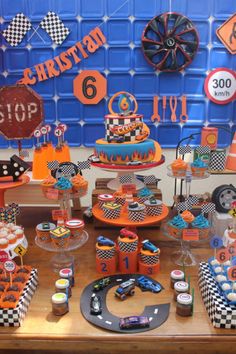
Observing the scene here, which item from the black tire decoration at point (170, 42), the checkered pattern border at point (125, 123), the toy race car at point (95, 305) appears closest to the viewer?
the toy race car at point (95, 305)

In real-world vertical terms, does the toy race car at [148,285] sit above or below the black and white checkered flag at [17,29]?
below

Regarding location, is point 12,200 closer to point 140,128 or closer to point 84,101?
point 140,128

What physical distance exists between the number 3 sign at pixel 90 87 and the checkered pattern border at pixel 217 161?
48.7 inches

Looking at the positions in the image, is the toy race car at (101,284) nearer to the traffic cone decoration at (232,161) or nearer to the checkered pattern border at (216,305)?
the checkered pattern border at (216,305)

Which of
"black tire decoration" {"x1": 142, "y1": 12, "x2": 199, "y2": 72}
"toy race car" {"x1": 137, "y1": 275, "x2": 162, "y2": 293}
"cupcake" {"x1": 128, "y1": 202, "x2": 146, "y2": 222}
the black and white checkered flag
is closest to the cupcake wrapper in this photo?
"cupcake" {"x1": 128, "y1": 202, "x2": 146, "y2": 222}

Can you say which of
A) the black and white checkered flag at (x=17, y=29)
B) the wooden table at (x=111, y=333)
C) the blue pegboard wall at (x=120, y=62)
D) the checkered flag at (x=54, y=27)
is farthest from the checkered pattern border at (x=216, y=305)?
the black and white checkered flag at (x=17, y=29)

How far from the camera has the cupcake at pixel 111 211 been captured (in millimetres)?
1775

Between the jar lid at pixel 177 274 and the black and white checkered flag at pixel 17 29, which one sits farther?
the black and white checkered flag at pixel 17 29

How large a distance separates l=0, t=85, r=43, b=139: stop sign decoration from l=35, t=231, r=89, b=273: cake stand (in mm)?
887

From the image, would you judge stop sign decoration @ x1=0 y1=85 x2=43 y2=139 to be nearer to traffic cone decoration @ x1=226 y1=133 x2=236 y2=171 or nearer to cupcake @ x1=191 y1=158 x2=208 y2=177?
cupcake @ x1=191 y1=158 x2=208 y2=177

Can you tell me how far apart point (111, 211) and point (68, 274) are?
420mm

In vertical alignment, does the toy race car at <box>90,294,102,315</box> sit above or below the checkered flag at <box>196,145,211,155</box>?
below

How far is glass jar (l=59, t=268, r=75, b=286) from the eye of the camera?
1.46m

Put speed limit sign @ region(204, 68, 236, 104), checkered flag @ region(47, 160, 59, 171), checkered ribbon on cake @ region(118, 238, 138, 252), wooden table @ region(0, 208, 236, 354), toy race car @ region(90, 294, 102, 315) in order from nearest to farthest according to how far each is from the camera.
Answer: wooden table @ region(0, 208, 236, 354)
toy race car @ region(90, 294, 102, 315)
checkered ribbon on cake @ region(118, 238, 138, 252)
checkered flag @ region(47, 160, 59, 171)
speed limit sign @ region(204, 68, 236, 104)
